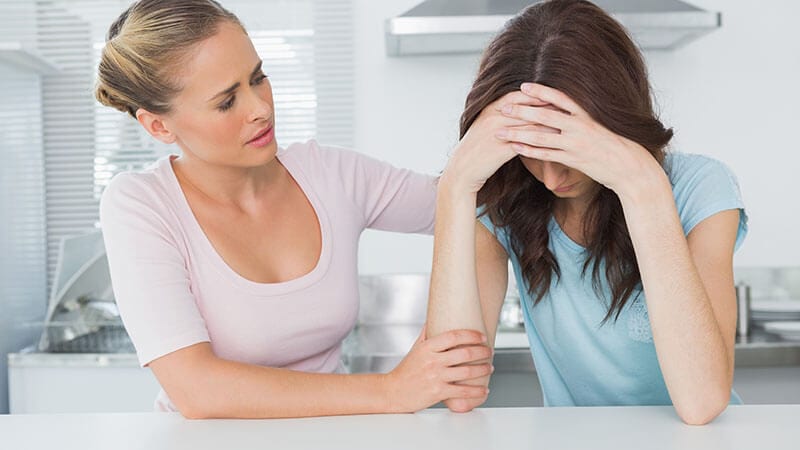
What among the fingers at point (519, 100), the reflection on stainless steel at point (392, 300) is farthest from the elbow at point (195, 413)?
the reflection on stainless steel at point (392, 300)

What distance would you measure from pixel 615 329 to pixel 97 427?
0.75 m

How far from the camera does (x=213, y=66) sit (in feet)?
4.05

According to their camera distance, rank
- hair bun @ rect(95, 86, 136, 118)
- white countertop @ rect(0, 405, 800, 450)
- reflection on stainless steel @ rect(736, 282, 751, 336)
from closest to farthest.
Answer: white countertop @ rect(0, 405, 800, 450)
hair bun @ rect(95, 86, 136, 118)
reflection on stainless steel @ rect(736, 282, 751, 336)

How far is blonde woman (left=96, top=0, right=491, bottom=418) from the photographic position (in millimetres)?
1100

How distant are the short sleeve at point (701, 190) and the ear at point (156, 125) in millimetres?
802

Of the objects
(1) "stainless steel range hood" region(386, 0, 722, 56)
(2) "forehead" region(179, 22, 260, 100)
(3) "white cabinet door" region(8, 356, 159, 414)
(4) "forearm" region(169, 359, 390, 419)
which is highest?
(1) "stainless steel range hood" region(386, 0, 722, 56)

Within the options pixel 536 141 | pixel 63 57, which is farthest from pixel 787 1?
pixel 63 57

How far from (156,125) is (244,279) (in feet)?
0.99

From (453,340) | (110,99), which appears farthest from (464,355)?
(110,99)

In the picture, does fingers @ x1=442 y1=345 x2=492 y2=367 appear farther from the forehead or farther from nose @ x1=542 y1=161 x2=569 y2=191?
the forehead

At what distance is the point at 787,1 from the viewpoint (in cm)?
291

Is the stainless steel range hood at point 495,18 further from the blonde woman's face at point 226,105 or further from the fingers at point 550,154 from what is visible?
the fingers at point 550,154

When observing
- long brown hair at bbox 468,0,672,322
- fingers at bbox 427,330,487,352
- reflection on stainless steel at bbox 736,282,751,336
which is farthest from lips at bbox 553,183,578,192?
reflection on stainless steel at bbox 736,282,751,336

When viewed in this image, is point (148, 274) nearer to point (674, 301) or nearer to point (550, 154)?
point (550, 154)
